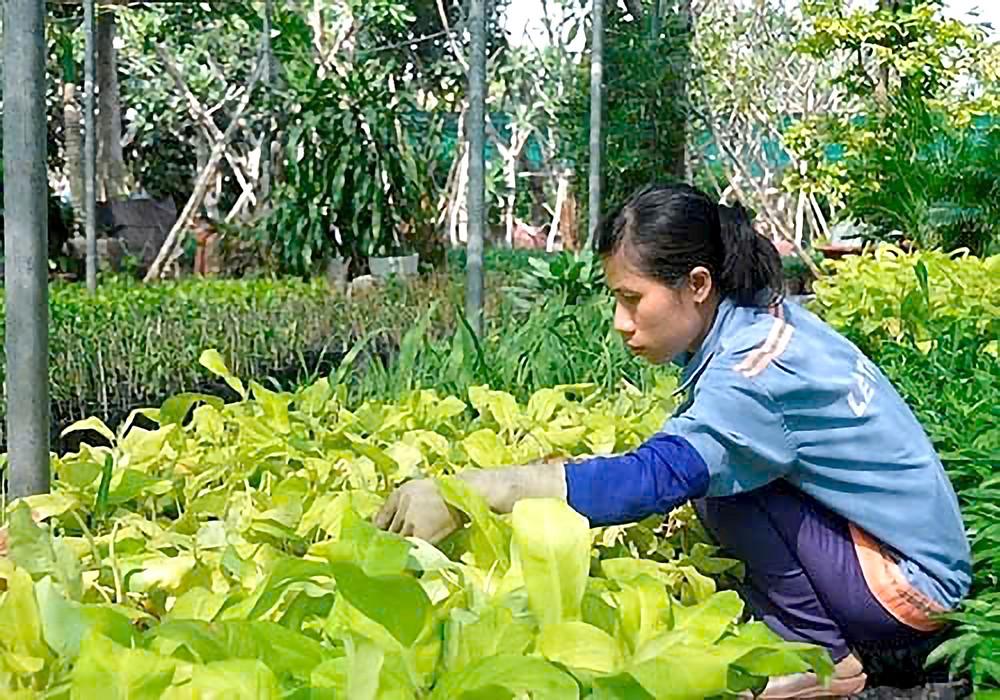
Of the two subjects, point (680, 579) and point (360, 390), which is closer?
point (680, 579)

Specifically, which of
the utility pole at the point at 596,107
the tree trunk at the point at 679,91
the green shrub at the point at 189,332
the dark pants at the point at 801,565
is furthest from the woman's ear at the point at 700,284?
the tree trunk at the point at 679,91

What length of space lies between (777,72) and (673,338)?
15151 millimetres

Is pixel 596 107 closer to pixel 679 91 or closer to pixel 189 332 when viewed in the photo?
pixel 189 332

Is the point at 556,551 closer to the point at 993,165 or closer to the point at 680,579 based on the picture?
the point at 680,579

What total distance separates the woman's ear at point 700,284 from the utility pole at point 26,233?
732mm

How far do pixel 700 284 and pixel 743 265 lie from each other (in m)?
0.06

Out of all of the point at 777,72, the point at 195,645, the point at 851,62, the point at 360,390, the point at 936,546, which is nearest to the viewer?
the point at 195,645

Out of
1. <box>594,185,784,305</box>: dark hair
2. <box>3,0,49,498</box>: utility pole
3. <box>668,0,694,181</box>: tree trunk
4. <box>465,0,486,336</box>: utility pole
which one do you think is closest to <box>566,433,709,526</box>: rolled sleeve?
<box>594,185,784,305</box>: dark hair

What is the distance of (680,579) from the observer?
4.64 feet

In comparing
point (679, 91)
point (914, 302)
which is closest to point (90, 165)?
point (914, 302)

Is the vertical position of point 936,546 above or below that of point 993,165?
below

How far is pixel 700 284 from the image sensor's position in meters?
1.62

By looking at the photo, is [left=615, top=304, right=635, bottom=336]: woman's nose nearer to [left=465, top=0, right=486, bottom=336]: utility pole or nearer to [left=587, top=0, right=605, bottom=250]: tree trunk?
[left=465, top=0, right=486, bottom=336]: utility pole

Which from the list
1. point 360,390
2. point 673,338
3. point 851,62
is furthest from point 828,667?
point 851,62
